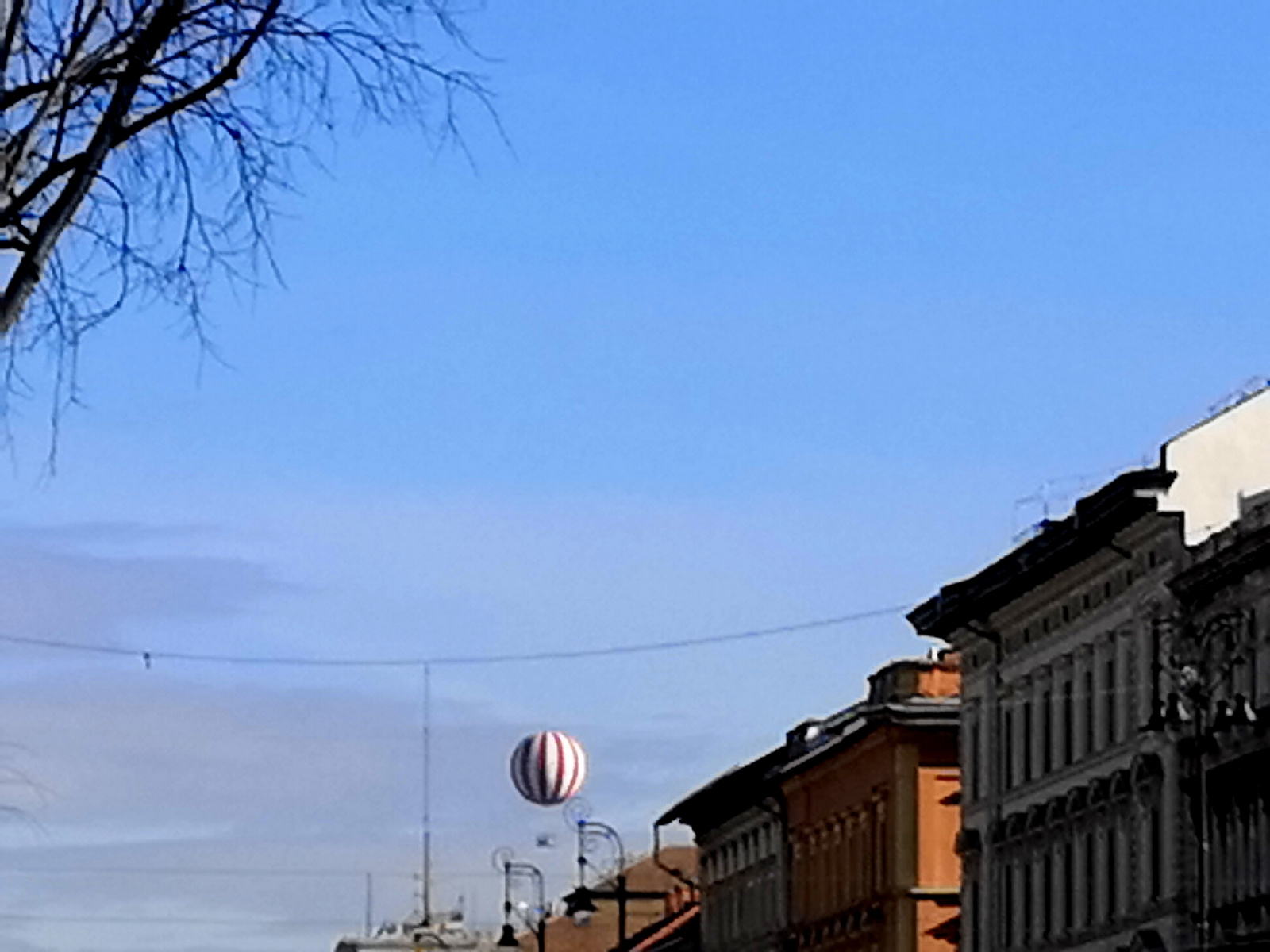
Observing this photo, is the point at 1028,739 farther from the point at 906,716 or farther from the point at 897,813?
the point at 897,813

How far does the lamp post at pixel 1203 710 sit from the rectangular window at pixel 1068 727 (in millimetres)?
7273

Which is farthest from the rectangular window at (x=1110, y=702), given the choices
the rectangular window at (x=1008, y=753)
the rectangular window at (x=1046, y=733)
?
the rectangular window at (x=1008, y=753)

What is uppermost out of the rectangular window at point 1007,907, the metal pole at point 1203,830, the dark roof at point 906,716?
the dark roof at point 906,716

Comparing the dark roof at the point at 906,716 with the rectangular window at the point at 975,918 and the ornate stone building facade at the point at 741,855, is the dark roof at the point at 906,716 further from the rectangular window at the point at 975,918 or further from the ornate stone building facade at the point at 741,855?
the ornate stone building facade at the point at 741,855

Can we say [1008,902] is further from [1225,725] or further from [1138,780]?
[1225,725]

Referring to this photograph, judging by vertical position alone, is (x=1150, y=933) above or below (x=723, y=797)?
below

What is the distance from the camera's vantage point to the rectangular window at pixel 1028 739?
71.2 m

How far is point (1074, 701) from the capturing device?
221ft

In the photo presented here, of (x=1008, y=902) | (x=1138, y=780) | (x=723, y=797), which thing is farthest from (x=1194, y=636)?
(x=723, y=797)

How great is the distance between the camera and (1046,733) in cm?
7006

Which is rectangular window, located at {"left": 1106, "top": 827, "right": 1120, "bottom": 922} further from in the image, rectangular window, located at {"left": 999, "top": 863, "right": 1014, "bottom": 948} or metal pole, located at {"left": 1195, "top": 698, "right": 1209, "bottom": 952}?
rectangular window, located at {"left": 999, "top": 863, "right": 1014, "bottom": 948}

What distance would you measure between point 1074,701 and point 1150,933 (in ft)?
24.4

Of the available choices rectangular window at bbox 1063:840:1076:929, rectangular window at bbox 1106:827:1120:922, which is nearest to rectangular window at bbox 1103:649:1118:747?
rectangular window at bbox 1106:827:1120:922

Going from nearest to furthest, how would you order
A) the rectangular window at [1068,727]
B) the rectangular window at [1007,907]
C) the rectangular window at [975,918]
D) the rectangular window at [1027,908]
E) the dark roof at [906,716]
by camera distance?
1. the rectangular window at [1068,727]
2. the rectangular window at [1027,908]
3. the rectangular window at [1007,907]
4. the rectangular window at [975,918]
5. the dark roof at [906,716]
